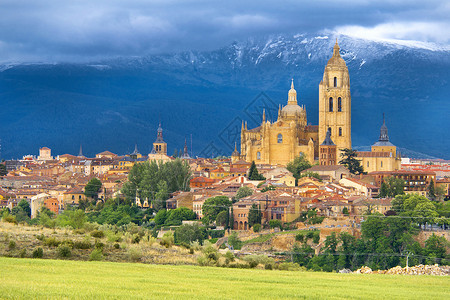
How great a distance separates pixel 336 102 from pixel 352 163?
43.7 ft

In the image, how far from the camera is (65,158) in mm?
150500

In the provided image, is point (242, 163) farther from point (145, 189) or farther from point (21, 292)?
point (21, 292)

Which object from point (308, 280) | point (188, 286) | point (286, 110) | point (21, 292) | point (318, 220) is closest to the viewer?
point (21, 292)

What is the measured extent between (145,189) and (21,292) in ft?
191

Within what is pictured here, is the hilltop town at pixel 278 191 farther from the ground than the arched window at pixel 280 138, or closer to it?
closer to it

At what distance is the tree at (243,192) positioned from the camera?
226 ft

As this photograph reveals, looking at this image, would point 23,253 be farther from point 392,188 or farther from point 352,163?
point 352,163

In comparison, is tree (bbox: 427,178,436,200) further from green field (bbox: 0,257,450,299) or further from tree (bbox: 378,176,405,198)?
green field (bbox: 0,257,450,299)

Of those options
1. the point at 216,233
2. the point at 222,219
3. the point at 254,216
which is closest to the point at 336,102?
the point at 222,219

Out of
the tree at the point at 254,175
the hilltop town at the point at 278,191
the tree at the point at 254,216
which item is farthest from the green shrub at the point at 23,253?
the tree at the point at 254,175

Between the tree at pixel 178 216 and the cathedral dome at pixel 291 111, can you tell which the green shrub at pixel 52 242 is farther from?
the cathedral dome at pixel 291 111

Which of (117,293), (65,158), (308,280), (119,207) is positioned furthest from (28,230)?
(65,158)

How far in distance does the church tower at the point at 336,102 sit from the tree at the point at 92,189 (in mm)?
25665

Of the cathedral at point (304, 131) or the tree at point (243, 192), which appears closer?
the tree at point (243, 192)
